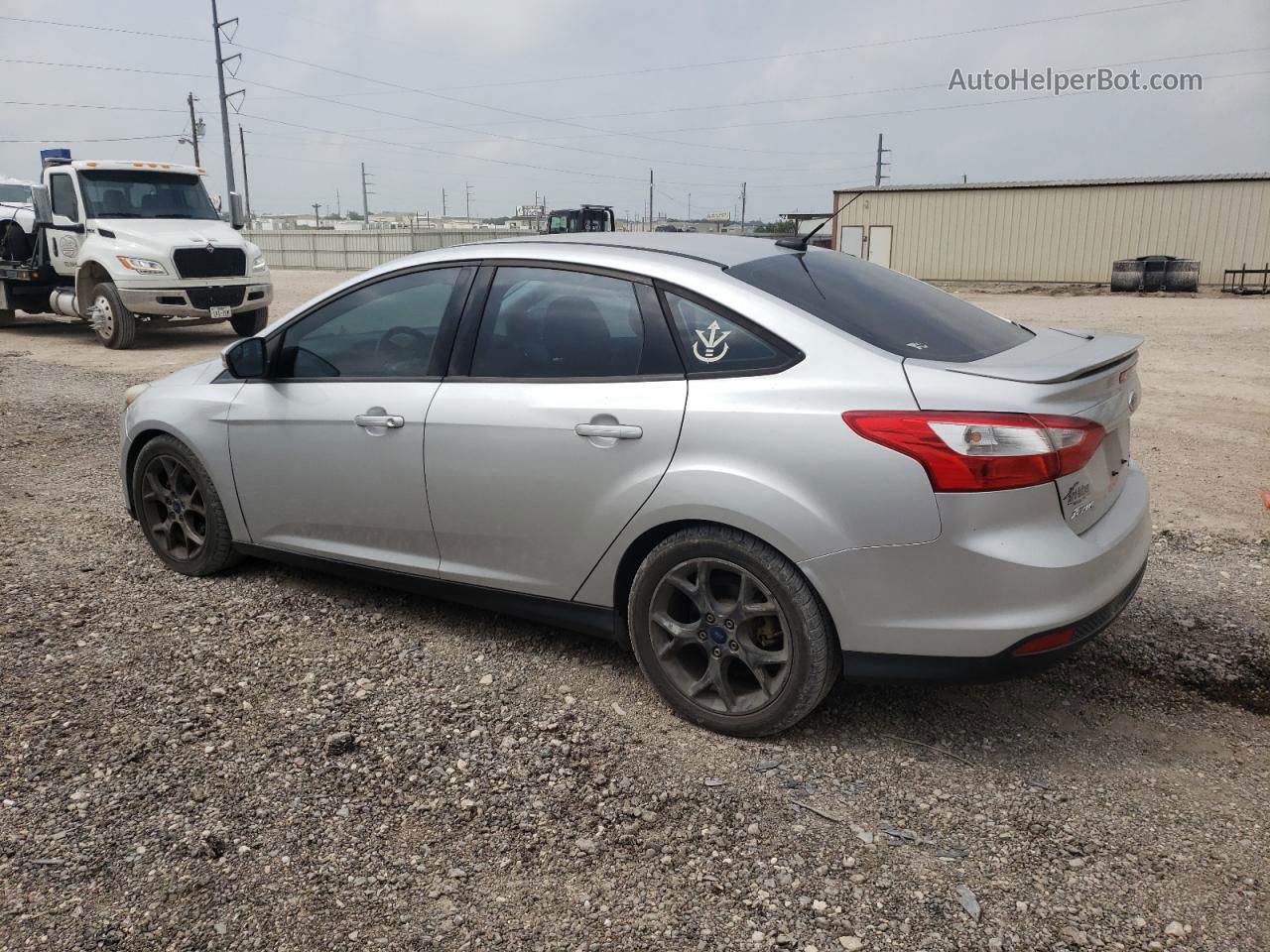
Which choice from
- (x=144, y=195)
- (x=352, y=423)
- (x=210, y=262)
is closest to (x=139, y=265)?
(x=210, y=262)

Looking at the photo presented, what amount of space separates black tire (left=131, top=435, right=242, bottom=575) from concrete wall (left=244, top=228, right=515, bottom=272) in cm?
4448

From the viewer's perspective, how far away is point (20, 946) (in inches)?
94.8

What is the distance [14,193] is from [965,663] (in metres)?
19.6

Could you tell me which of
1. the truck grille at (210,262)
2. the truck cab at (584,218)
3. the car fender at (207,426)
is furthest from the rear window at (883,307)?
the truck cab at (584,218)

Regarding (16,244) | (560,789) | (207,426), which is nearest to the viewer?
(560,789)

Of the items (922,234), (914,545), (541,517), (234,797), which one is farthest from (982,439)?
(922,234)

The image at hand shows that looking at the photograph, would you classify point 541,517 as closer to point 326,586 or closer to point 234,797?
point 234,797

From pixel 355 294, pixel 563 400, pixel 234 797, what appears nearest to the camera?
pixel 234 797

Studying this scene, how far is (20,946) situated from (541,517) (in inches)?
73.5

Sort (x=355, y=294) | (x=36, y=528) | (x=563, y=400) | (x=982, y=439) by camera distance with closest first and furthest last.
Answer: (x=982, y=439) → (x=563, y=400) → (x=355, y=294) → (x=36, y=528)

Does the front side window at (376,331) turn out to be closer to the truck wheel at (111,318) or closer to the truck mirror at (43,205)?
the truck wheel at (111,318)

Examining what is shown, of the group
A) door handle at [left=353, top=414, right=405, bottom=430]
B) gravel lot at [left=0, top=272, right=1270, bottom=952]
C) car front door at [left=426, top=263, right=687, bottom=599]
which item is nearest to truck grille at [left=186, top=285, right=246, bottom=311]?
gravel lot at [left=0, top=272, right=1270, bottom=952]

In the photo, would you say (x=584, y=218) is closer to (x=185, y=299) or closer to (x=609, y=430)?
(x=185, y=299)

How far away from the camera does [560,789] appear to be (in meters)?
3.06
